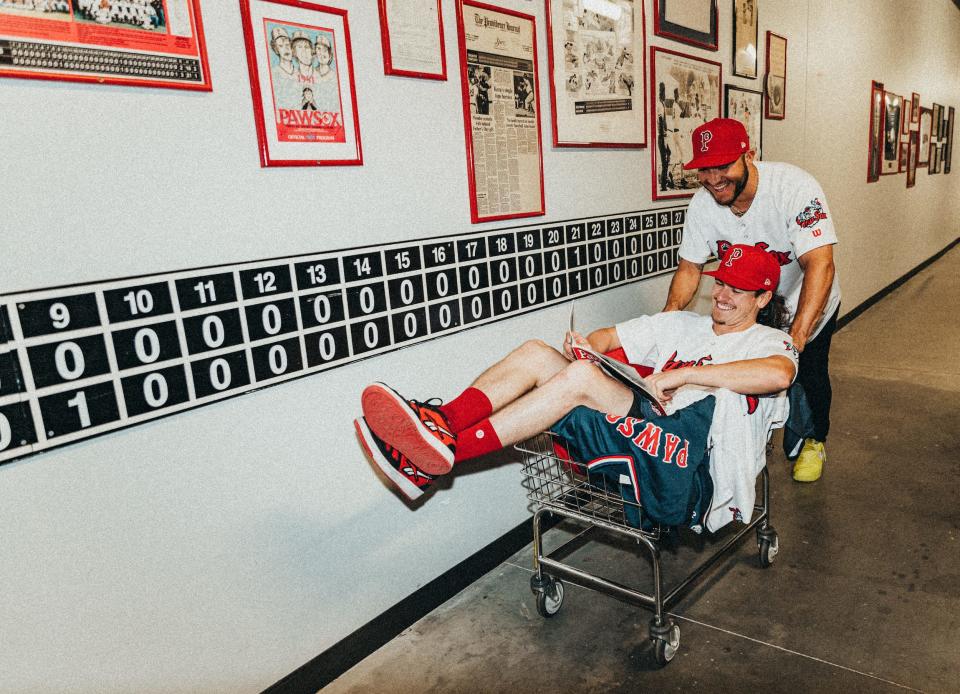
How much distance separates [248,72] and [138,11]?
0.27 m

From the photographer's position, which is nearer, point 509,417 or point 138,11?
point 138,11

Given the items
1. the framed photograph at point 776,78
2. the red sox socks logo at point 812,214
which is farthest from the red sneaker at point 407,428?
the framed photograph at point 776,78

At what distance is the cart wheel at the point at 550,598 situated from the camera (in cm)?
212

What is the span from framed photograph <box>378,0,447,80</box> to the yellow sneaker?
90.3 inches

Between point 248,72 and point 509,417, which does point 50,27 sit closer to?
point 248,72

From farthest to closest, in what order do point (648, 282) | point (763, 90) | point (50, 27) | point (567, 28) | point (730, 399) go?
point (763, 90) < point (648, 282) < point (567, 28) < point (730, 399) < point (50, 27)

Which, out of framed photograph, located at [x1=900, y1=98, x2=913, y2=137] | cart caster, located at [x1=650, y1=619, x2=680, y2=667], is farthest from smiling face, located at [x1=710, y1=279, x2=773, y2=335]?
framed photograph, located at [x1=900, y1=98, x2=913, y2=137]

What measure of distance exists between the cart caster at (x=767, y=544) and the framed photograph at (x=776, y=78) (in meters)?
2.83

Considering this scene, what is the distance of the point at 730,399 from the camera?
1777 mm

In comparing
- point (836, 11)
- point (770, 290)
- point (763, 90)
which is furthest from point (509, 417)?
point (836, 11)

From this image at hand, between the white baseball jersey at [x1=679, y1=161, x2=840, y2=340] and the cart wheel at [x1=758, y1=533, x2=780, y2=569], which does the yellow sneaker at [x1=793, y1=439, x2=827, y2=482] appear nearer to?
the white baseball jersey at [x1=679, y1=161, x2=840, y2=340]

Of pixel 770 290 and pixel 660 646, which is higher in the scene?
pixel 770 290

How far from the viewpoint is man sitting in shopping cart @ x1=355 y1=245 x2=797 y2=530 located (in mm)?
1695

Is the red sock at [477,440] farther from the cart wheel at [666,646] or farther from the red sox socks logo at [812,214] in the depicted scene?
the red sox socks logo at [812,214]
